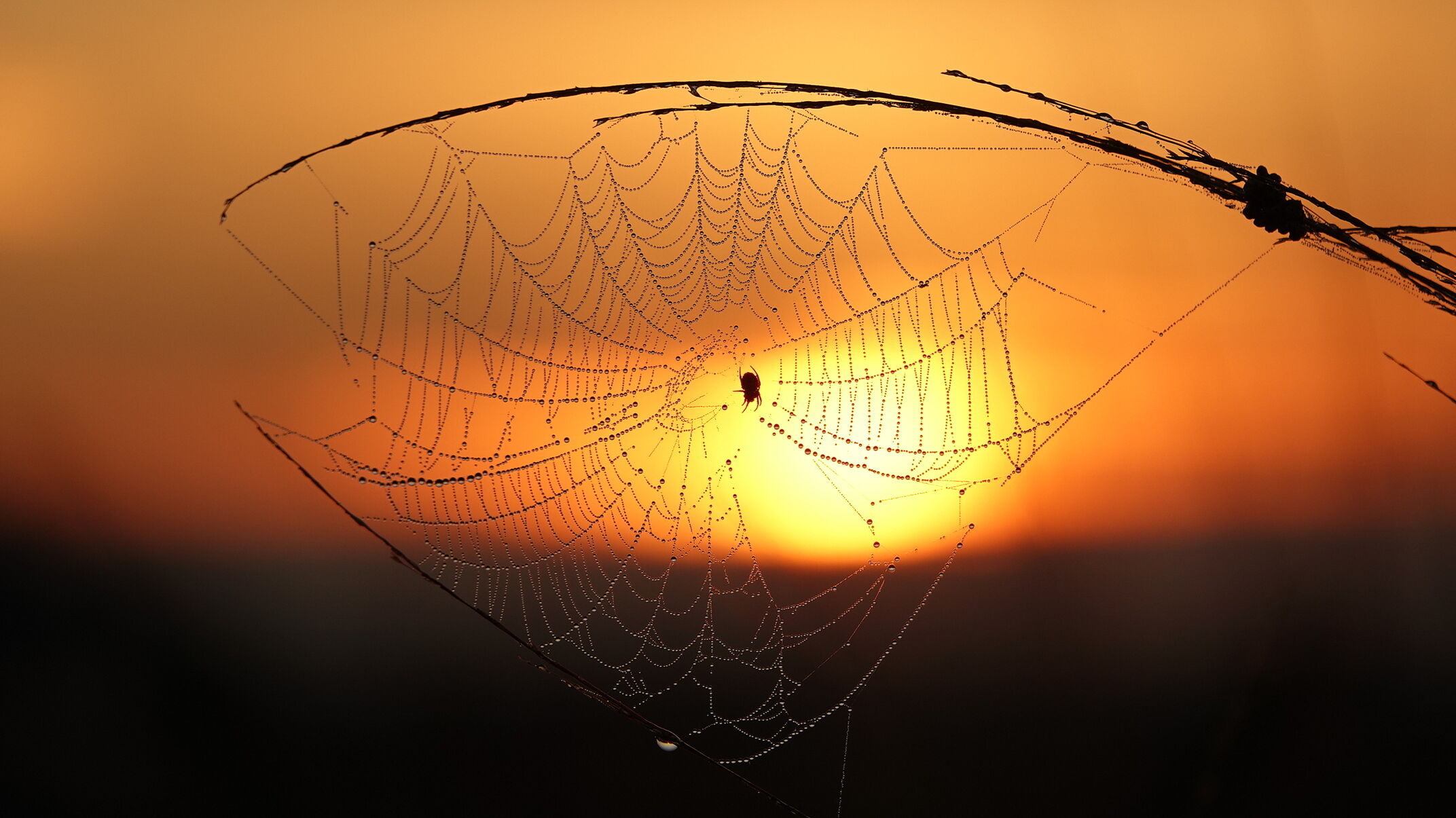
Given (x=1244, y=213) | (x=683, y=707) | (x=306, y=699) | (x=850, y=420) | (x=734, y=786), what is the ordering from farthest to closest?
(x=306, y=699) < (x=683, y=707) < (x=734, y=786) < (x=850, y=420) < (x=1244, y=213)

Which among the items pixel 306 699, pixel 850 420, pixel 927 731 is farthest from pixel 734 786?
pixel 850 420

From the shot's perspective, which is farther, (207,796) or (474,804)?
(474,804)

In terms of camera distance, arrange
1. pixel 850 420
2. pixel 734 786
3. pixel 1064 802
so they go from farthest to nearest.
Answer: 1. pixel 734 786
2. pixel 1064 802
3. pixel 850 420

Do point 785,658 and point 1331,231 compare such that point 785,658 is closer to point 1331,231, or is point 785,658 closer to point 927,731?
point 927,731

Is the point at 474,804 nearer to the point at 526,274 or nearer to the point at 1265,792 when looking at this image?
the point at 1265,792

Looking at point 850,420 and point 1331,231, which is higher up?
point 850,420

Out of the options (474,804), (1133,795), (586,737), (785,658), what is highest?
(785,658)

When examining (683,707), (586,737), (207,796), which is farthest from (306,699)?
(683,707)

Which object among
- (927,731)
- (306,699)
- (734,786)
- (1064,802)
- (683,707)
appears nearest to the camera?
(1064,802)

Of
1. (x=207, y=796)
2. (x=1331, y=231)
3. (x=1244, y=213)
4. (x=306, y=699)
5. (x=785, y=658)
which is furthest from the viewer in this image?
(x=306, y=699)
